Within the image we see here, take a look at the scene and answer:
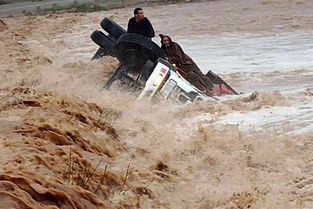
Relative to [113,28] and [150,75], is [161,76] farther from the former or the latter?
[113,28]

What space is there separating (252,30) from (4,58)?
8.58 metres

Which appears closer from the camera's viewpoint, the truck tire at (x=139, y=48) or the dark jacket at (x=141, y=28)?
the truck tire at (x=139, y=48)

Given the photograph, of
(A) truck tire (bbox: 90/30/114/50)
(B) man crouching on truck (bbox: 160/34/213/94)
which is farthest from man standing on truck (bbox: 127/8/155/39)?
(A) truck tire (bbox: 90/30/114/50)

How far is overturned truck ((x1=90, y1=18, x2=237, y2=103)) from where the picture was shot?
12.1 metres

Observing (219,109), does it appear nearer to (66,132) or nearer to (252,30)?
(66,132)

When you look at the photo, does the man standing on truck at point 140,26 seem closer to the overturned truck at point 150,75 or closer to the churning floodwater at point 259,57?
the overturned truck at point 150,75

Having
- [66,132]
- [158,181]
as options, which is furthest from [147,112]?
[158,181]

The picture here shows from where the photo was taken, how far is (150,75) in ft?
40.3

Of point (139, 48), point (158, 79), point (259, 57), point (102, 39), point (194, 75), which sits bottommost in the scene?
point (259, 57)

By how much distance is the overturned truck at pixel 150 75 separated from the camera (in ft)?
39.8

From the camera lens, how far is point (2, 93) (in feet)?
39.1

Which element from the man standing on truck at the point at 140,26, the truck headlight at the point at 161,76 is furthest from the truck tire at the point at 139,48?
the man standing on truck at the point at 140,26

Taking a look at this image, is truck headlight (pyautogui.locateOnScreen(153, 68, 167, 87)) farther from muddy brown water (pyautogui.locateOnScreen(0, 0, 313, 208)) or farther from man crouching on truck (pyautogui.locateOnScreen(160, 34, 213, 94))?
man crouching on truck (pyautogui.locateOnScreen(160, 34, 213, 94))

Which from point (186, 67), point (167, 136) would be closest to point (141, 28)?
point (186, 67)
